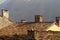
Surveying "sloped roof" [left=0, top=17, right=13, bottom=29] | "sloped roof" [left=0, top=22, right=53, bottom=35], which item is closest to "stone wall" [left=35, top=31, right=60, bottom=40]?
"sloped roof" [left=0, top=22, right=53, bottom=35]

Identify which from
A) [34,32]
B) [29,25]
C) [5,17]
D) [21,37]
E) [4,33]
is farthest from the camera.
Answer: [5,17]

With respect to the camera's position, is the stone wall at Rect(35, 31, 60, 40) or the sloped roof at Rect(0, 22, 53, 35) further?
the sloped roof at Rect(0, 22, 53, 35)

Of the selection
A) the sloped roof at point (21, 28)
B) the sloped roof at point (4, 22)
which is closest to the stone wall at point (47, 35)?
the sloped roof at point (21, 28)

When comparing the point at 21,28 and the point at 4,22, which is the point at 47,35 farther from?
the point at 4,22

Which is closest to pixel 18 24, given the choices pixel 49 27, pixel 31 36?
pixel 49 27

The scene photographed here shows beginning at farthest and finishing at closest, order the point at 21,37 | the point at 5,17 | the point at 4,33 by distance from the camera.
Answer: the point at 5,17, the point at 4,33, the point at 21,37

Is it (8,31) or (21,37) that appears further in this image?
(8,31)

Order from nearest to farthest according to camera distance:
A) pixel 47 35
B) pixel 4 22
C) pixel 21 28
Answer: pixel 47 35 → pixel 21 28 → pixel 4 22

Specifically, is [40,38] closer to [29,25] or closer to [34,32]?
[34,32]

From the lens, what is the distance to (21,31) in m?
47.8

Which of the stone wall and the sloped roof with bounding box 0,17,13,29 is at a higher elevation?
the sloped roof with bounding box 0,17,13,29

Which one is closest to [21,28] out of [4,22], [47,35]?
[4,22]

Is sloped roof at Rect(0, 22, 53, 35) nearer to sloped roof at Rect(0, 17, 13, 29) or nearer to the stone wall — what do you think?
sloped roof at Rect(0, 17, 13, 29)

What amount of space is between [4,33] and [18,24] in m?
5.32
